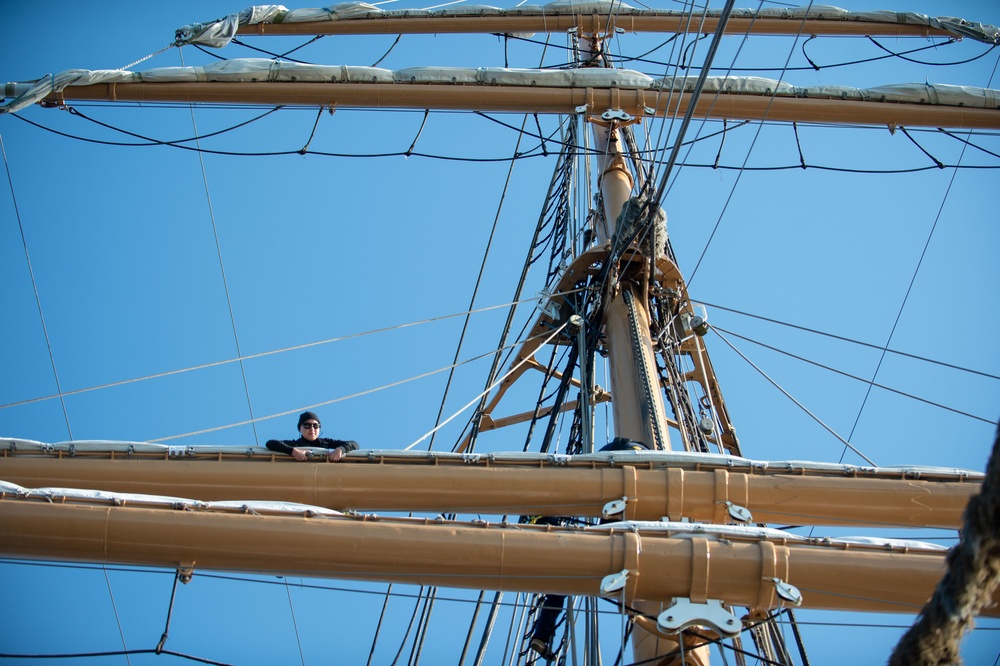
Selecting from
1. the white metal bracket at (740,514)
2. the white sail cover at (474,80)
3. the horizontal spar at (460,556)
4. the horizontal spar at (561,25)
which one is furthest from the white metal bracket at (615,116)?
the horizontal spar at (460,556)

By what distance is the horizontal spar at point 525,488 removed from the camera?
22.3ft

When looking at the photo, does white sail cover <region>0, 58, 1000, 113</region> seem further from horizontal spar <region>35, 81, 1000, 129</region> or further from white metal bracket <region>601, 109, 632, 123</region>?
white metal bracket <region>601, 109, 632, 123</region>

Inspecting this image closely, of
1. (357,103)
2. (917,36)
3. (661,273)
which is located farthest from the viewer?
(917,36)

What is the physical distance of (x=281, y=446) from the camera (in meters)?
6.93

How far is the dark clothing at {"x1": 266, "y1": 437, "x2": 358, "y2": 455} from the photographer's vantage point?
6.93 m

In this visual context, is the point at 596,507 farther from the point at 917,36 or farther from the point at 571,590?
the point at 917,36

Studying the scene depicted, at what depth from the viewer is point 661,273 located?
10.1 metres

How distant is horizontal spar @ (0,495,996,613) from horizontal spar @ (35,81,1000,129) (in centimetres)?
606

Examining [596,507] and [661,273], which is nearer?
[596,507]

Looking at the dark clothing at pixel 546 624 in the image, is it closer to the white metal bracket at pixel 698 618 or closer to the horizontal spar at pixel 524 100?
the white metal bracket at pixel 698 618

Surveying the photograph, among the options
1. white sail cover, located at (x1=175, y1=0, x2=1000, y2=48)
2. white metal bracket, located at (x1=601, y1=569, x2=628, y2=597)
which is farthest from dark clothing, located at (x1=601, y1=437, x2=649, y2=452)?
white sail cover, located at (x1=175, y1=0, x2=1000, y2=48)

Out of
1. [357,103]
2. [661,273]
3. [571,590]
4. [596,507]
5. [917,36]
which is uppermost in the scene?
[917,36]

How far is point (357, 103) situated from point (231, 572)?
624 cm

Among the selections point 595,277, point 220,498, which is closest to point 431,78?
point 595,277
